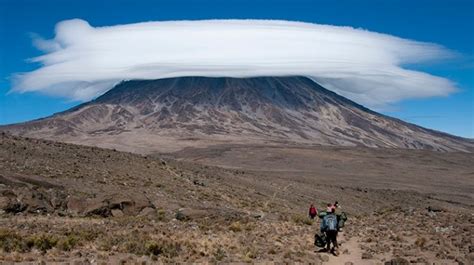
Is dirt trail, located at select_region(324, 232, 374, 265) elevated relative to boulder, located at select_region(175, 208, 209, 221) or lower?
lower

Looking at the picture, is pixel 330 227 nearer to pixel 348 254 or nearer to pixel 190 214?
pixel 348 254

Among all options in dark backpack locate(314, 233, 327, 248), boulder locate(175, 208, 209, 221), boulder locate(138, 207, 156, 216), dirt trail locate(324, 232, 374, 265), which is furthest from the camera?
boulder locate(138, 207, 156, 216)

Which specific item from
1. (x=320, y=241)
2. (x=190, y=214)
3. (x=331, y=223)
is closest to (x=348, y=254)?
(x=320, y=241)

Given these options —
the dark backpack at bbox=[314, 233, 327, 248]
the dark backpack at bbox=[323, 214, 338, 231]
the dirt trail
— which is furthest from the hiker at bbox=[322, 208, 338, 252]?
the dark backpack at bbox=[314, 233, 327, 248]

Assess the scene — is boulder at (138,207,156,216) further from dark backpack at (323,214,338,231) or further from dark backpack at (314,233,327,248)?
dark backpack at (323,214,338,231)

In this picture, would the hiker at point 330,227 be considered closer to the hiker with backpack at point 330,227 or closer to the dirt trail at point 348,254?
the hiker with backpack at point 330,227

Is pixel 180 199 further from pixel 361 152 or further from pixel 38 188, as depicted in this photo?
pixel 361 152

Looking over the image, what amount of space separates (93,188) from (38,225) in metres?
13.9

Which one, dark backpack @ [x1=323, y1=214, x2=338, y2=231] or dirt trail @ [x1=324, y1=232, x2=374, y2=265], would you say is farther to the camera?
dark backpack @ [x1=323, y1=214, x2=338, y2=231]

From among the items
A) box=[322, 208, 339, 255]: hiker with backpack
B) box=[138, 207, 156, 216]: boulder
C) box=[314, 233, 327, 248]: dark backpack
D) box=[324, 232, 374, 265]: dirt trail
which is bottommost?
box=[324, 232, 374, 265]: dirt trail

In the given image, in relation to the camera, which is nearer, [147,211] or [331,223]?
[331,223]

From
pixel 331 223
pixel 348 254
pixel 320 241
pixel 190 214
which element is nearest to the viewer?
pixel 331 223

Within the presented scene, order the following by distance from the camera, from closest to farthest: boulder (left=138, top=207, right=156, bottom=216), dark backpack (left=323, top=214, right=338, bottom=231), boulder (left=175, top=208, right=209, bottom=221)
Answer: dark backpack (left=323, top=214, right=338, bottom=231) → boulder (left=175, top=208, right=209, bottom=221) → boulder (left=138, top=207, right=156, bottom=216)

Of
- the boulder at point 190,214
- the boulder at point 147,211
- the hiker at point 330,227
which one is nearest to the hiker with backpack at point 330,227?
the hiker at point 330,227
